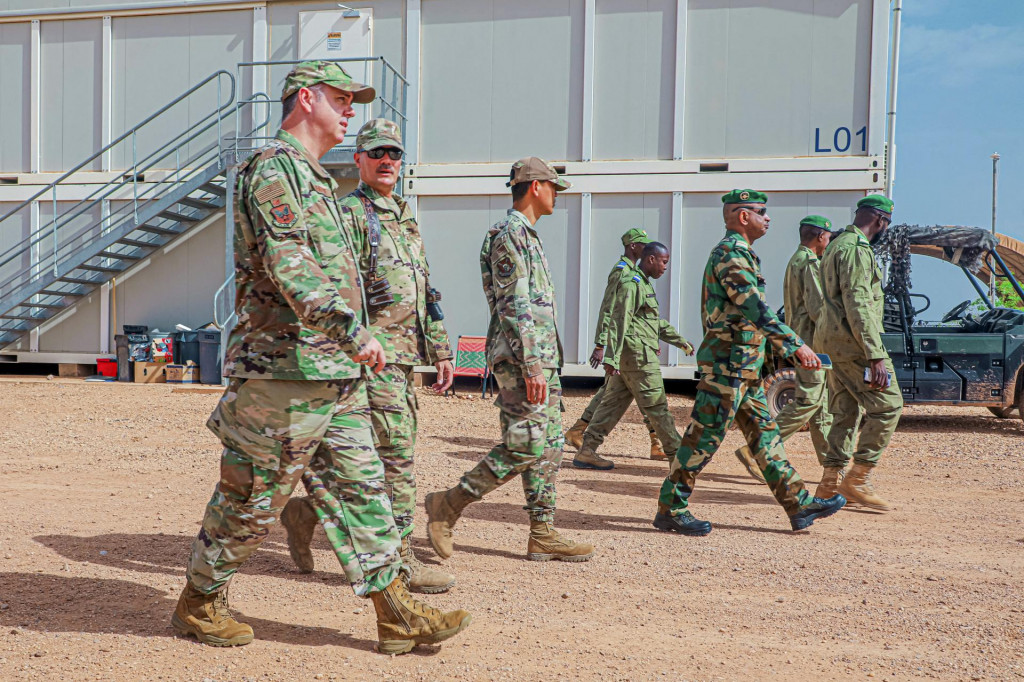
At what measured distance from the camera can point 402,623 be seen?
3105mm

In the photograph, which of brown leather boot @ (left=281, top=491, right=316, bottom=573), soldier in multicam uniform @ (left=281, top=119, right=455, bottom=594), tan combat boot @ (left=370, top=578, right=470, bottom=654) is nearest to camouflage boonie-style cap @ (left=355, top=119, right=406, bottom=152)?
soldier in multicam uniform @ (left=281, top=119, right=455, bottom=594)

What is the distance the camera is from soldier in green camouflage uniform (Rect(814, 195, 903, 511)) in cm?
567

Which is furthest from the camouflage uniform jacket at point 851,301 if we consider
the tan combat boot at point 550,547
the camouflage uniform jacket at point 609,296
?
the tan combat boot at point 550,547

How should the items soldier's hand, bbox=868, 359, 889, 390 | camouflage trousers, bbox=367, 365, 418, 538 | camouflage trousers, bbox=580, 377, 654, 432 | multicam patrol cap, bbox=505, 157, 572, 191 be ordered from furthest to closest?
camouflage trousers, bbox=580, 377, 654, 432 < soldier's hand, bbox=868, 359, 889, 390 < multicam patrol cap, bbox=505, 157, 572, 191 < camouflage trousers, bbox=367, 365, 418, 538

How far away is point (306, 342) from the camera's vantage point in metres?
2.94

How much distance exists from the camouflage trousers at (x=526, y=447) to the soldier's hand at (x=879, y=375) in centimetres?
234

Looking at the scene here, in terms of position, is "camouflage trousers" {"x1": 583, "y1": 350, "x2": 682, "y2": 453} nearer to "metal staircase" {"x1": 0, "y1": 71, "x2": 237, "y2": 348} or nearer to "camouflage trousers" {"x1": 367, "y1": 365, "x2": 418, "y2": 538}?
"camouflage trousers" {"x1": 367, "y1": 365, "x2": 418, "y2": 538}

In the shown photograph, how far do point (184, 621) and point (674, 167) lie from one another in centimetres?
1031

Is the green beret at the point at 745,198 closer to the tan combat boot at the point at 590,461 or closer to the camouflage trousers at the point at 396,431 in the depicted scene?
the camouflage trousers at the point at 396,431

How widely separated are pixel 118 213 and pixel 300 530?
11.6 meters

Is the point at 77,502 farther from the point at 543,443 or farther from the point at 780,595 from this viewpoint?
the point at 780,595

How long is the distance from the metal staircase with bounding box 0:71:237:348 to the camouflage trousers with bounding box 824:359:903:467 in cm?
1024

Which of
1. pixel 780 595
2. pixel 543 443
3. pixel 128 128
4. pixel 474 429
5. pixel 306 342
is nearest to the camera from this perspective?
pixel 306 342

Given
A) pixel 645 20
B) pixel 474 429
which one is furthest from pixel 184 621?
pixel 645 20
